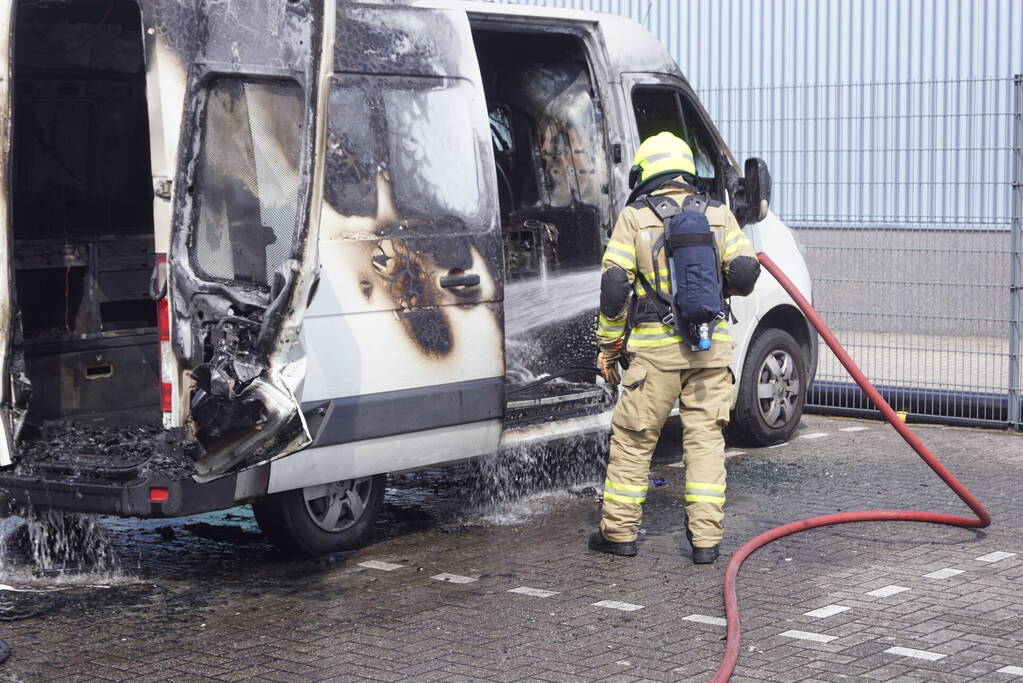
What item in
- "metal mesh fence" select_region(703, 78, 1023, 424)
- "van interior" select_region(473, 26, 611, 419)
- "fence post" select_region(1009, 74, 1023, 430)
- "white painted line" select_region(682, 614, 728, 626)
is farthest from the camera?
"metal mesh fence" select_region(703, 78, 1023, 424)

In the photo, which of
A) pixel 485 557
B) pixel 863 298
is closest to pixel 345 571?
pixel 485 557

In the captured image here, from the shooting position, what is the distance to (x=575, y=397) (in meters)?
7.83

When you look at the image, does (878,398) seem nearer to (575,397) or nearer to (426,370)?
(575,397)

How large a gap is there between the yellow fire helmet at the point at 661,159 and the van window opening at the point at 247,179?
5.33 ft

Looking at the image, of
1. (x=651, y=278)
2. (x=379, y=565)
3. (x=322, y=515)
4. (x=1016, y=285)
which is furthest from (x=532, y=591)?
(x=1016, y=285)

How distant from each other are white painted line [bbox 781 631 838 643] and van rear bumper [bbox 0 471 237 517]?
87.5 inches

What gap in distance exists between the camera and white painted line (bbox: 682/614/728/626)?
18.9 ft

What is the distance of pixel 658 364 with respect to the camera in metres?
6.70

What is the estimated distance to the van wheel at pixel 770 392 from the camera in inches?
357

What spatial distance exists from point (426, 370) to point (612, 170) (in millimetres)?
1833

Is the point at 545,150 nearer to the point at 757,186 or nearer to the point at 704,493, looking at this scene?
the point at 757,186

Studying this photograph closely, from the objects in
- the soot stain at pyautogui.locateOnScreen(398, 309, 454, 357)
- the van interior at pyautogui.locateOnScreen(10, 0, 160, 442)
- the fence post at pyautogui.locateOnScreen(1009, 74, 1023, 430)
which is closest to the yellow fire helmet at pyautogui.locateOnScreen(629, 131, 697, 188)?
the soot stain at pyautogui.locateOnScreen(398, 309, 454, 357)

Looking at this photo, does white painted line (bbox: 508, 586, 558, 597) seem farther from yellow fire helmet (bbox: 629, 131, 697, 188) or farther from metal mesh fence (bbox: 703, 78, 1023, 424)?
metal mesh fence (bbox: 703, 78, 1023, 424)

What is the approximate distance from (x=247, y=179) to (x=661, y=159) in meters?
1.84
